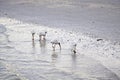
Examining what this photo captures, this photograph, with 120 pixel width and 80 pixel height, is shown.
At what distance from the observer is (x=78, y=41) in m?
19.0

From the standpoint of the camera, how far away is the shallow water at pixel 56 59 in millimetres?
13320

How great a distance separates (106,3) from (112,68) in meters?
22.1

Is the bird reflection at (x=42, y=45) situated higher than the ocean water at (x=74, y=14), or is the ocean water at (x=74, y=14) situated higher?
the ocean water at (x=74, y=14)

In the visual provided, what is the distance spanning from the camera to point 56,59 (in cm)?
1570

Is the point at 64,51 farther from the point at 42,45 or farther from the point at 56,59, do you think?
the point at 42,45

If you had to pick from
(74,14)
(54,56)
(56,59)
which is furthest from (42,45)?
(74,14)

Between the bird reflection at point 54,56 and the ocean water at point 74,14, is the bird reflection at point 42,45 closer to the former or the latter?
the bird reflection at point 54,56

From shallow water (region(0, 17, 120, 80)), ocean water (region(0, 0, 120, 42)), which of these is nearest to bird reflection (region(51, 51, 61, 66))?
shallow water (region(0, 17, 120, 80))

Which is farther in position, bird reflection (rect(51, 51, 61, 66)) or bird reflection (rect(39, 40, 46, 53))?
bird reflection (rect(39, 40, 46, 53))

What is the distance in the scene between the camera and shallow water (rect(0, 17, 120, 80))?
13320 millimetres

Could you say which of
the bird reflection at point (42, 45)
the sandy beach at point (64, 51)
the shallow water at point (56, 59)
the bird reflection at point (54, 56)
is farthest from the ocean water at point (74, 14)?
the bird reflection at point (54, 56)

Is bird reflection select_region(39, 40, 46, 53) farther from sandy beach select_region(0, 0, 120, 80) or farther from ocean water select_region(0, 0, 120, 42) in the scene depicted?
ocean water select_region(0, 0, 120, 42)

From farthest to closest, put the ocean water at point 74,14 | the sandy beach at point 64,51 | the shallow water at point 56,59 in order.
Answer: the ocean water at point 74,14 < the sandy beach at point 64,51 < the shallow water at point 56,59

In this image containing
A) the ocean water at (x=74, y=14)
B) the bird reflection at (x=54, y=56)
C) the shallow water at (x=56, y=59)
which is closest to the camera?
the shallow water at (x=56, y=59)
